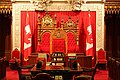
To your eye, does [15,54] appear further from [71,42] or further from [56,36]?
[71,42]

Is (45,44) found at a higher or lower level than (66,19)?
lower

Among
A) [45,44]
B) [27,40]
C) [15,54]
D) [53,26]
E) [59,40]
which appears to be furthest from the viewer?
[53,26]

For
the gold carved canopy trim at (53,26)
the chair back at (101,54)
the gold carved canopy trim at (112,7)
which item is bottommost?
the chair back at (101,54)

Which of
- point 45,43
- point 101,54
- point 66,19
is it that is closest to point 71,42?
point 66,19

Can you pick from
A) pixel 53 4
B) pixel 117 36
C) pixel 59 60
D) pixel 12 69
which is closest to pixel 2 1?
pixel 53 4

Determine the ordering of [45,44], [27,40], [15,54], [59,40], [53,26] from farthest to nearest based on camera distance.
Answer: [53,26], [45,44], [59,40], [27,40], [15,54]

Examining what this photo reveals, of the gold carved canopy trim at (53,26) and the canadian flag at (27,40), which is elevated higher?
the gold carved canopy trim at (53,26)

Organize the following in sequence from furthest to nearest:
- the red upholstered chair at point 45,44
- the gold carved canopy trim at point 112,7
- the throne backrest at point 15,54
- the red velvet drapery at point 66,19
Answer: the red velvet drapery at point 66,19 → the red upholstered chair at point 45,44 → the gold carved canopy trim at point 112,7 → the throne backrest at point 15,54

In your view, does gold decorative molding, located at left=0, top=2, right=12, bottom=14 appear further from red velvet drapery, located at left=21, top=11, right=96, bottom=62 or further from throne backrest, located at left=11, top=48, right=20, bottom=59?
throne backrest, located at left=11, top=48, right=20, bottom=59

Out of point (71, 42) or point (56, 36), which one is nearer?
point (56, 36)

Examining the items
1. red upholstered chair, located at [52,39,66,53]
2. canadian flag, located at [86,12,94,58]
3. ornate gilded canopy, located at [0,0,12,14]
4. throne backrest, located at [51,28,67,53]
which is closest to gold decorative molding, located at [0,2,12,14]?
ornate gilded canopy, located at [0,0,12,14]

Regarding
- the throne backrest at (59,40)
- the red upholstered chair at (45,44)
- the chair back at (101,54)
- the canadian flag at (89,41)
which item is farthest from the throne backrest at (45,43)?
the chair back at (101,54)

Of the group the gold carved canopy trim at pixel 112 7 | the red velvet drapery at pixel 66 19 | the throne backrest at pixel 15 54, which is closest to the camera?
the throne backrest at pixel 15 54

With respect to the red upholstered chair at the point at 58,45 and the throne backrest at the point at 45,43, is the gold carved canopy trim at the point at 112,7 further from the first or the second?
the throne backrest at the point at 45,43
